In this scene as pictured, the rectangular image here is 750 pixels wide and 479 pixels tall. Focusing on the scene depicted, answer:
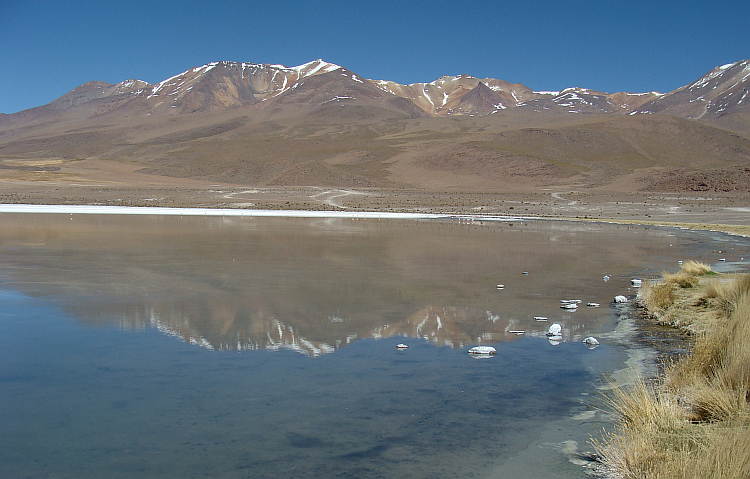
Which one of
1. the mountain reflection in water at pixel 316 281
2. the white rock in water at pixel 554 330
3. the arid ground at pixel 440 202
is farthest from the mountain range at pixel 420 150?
the white rock in water at pixel 554 330

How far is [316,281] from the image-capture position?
12680mm

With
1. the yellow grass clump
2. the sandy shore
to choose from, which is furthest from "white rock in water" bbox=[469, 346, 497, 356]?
the sandy shore

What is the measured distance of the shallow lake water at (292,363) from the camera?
16.1 ft

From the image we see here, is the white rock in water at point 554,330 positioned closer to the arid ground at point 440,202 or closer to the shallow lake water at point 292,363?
the shallow lake water at point 292,363

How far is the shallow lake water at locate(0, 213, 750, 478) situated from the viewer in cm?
490

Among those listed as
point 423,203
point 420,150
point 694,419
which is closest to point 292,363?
point 694,419

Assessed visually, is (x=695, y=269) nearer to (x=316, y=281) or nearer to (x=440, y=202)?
(x=316, y=281)

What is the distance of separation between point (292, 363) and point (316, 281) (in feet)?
18.1

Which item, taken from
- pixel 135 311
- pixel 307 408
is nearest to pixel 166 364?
pixel 307 408

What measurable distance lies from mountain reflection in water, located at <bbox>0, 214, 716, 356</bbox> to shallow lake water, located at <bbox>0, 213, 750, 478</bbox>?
0.06 meters

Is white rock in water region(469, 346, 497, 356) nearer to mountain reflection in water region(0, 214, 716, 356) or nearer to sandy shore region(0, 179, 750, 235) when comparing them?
mountain reflection in water region(0, 214, 716, 356)

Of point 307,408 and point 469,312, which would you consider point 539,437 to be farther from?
point 469,312

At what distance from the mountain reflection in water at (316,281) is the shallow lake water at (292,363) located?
0.06m

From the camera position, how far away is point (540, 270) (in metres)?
15.0
